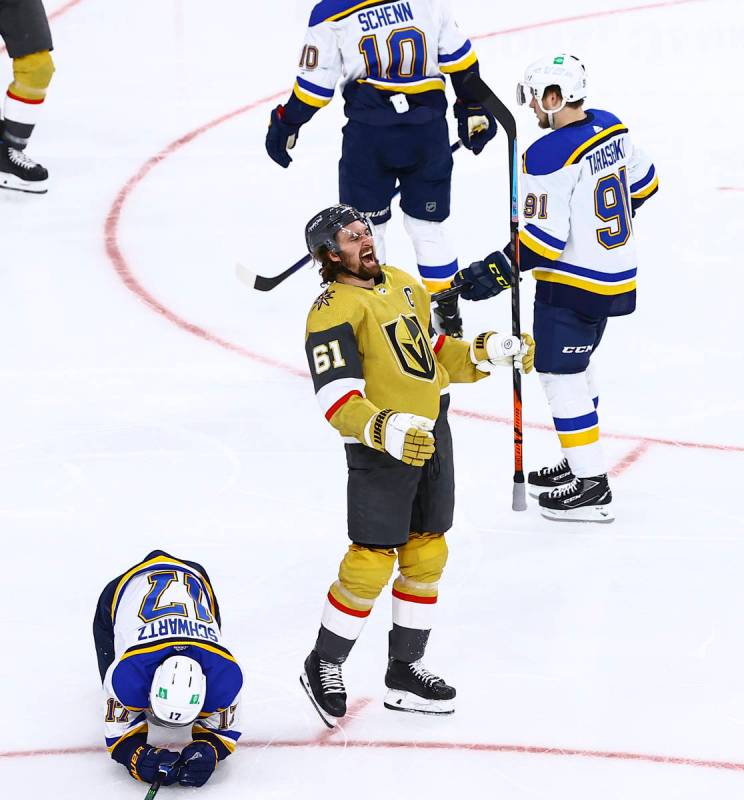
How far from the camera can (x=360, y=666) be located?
4109 millimetres

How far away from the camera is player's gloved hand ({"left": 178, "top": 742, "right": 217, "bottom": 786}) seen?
3.45 metres

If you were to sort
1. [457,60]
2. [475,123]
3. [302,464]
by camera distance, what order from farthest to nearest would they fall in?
[475,123], [457,60], [302,464]

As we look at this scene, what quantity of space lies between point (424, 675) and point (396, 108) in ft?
8.33

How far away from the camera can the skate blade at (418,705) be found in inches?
152

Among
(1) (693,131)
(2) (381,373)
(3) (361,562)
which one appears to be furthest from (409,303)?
(1) (693,131)

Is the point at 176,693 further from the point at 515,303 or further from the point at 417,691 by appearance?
the point at 515,303

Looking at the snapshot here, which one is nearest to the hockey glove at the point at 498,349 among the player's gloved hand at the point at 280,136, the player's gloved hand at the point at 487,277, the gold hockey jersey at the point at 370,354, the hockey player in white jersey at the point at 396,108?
the gold hockey jersey at the point at 370,354

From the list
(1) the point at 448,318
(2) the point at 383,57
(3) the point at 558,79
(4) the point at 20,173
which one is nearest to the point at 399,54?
(2) the point at 383,57

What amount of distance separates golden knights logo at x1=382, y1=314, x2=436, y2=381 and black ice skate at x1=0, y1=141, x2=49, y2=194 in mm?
4284

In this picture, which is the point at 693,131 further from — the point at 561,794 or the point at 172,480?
the point at 561,794

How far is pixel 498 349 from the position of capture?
3848 millimetres

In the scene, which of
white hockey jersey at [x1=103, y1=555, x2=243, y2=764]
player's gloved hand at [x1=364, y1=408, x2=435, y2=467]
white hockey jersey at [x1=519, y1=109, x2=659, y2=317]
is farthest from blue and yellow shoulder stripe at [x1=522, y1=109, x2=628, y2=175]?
white hockey jersey at [x1=103, y1=555, x2=243, y2=764]

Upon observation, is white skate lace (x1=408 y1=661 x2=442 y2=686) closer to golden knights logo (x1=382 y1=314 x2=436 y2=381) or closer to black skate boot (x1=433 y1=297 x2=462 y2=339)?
golden knights logo (x1=382 y1=314 x2=436 y2=381)

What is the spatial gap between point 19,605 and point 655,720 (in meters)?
1.77
